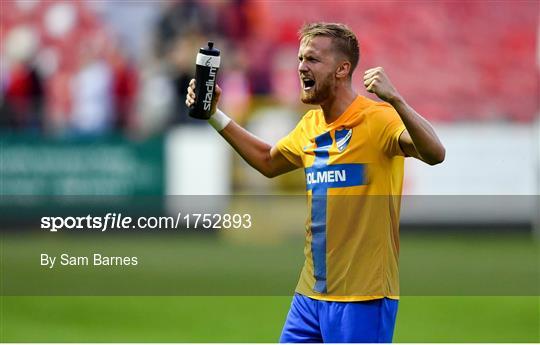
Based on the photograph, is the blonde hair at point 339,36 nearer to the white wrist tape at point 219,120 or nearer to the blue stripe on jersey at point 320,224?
the blue stripe on jersey at point 320,224

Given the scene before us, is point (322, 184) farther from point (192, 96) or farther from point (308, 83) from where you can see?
point (192, 96)

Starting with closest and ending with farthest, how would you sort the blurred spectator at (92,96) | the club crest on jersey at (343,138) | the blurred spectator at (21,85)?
the club crest on jersey at (343,138)
the blurred spectator at (21,85)
the blurred spectator at (92,96)

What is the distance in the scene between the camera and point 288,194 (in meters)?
19.5

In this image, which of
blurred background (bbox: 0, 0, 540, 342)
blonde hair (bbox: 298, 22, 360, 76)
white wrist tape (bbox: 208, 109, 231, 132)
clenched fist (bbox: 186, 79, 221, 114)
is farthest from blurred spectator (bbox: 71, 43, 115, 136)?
blonde hair (bbox: 298, 22, 360, 76)

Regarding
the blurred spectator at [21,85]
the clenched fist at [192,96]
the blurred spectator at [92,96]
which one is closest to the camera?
the clenched fist at [192,96]

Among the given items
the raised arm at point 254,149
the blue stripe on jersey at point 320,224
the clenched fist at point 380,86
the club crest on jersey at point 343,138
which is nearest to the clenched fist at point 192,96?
the raised arm at point 254,149

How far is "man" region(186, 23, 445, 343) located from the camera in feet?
19.6

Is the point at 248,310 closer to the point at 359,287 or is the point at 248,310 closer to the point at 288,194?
the point at 288,194

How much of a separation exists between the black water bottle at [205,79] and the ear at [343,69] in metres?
0.85

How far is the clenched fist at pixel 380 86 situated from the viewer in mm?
5566

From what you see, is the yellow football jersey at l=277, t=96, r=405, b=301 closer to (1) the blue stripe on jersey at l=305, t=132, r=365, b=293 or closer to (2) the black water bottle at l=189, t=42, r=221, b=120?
(1) the blue stripe on jersey at l=305, t=132, r=365, b=293

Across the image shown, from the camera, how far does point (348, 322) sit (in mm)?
5969

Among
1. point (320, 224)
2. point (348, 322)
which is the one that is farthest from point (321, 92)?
point (348, 322)

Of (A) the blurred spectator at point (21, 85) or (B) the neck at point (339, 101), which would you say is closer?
(B) the neck at point (339, 101)
